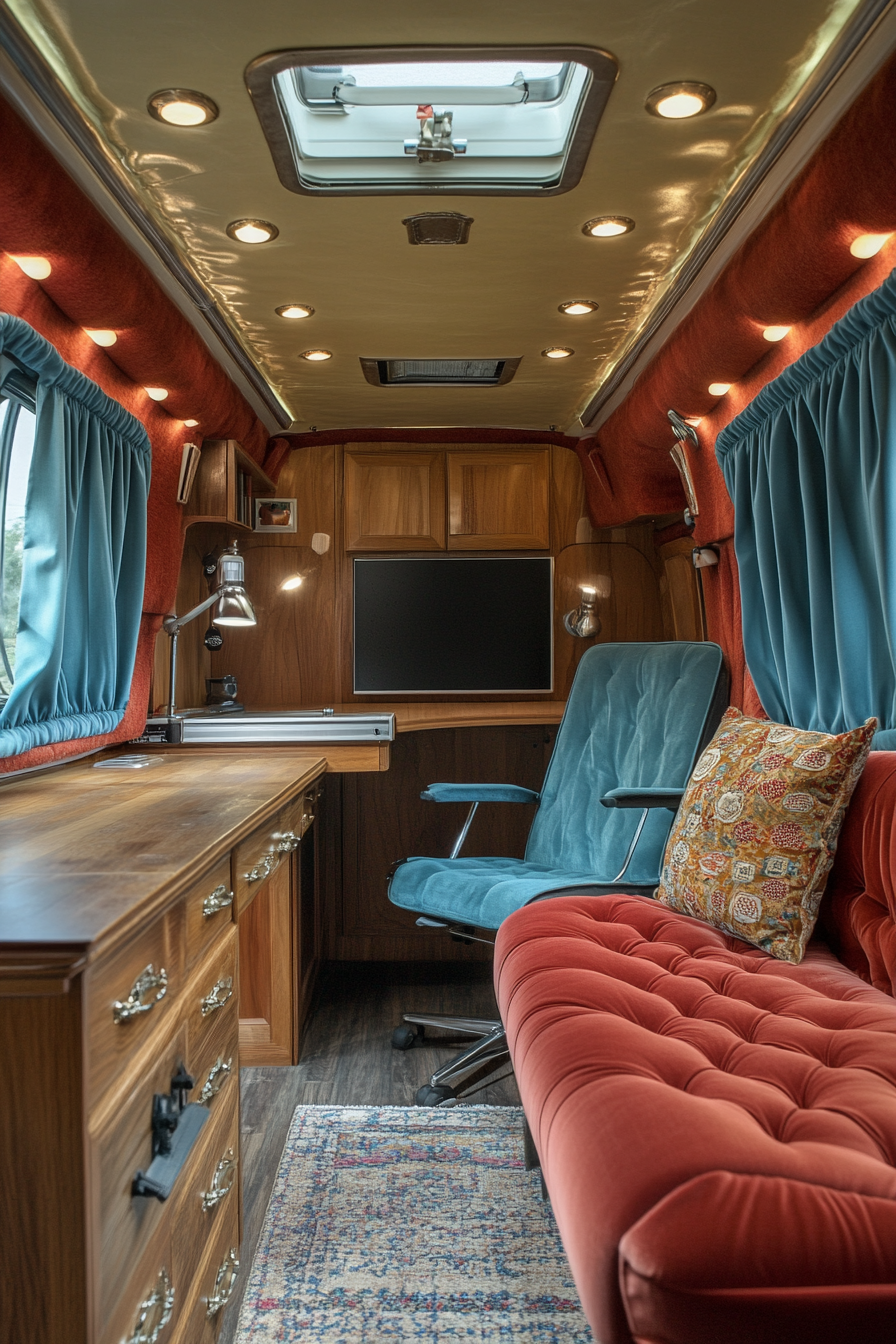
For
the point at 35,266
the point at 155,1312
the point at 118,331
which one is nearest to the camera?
the point at 155,1312

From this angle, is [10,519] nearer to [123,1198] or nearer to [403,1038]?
[123,1198]

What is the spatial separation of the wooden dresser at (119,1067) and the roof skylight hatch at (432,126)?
4.05 ft

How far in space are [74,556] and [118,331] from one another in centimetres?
56

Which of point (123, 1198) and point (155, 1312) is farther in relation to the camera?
point (155, 1312)

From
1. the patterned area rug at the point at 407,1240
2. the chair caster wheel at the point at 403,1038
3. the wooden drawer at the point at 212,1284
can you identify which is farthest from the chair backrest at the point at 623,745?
the wooden drawer at the point at 212,1284

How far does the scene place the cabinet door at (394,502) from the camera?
12.5 feet

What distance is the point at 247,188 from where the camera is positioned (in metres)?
1.85

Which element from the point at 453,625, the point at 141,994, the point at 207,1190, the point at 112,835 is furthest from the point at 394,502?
the point at 141,994

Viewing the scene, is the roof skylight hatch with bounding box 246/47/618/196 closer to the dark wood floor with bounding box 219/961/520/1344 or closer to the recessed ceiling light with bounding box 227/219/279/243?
the recessed ceiling light with bounding box 227/219/279/243

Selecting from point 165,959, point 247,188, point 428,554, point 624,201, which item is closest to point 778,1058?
point 165,959

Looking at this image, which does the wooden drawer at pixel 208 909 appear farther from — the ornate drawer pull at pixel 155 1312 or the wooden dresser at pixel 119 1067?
the ornate drawer pull at pixel 155 1312

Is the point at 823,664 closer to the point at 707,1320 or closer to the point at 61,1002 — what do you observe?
the point at 707,1320

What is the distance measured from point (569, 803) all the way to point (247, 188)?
1.80m

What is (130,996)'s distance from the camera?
0.97 meters
